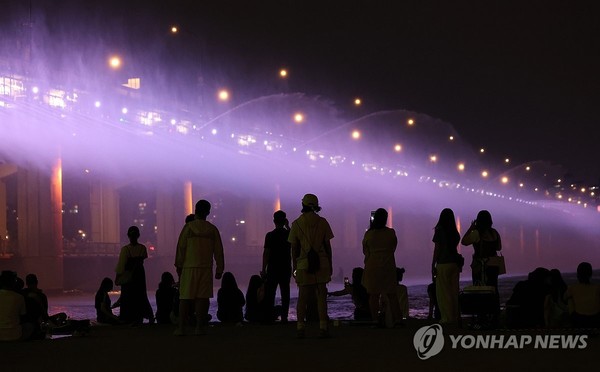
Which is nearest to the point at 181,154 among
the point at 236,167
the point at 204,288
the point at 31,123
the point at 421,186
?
the point at 236,167

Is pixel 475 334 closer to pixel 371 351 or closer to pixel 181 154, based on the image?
pixel 371 351

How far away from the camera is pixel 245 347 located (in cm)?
1382

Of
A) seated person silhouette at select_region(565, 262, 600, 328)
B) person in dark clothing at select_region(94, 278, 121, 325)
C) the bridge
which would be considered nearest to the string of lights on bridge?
the bridge

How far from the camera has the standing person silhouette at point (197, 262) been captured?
16531 mm

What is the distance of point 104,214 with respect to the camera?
273 feet

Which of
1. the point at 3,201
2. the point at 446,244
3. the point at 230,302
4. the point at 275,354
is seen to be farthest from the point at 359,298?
the point at 3,201

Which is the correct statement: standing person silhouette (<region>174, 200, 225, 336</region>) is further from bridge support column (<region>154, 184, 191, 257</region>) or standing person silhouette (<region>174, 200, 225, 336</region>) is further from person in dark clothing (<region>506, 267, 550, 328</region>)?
bridge support column (<region>154, 184, 191, 257</region>)

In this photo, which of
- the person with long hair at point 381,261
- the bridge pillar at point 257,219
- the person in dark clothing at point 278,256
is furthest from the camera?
the bridge pillar at point 257,219

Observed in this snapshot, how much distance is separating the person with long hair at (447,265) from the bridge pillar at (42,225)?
5017 centimetres

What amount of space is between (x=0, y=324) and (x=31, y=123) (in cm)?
4913

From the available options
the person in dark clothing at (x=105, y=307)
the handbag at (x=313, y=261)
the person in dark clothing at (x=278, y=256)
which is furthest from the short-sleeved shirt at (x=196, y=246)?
the person in dark clothing at (x=105, y=307)

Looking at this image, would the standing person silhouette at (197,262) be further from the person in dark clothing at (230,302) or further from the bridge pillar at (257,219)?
the bridge pillar at (257,219)

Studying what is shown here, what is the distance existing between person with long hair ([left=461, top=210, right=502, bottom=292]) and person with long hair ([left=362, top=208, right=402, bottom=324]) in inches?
56.5

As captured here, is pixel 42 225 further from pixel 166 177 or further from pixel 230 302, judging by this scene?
pixel 230 302
